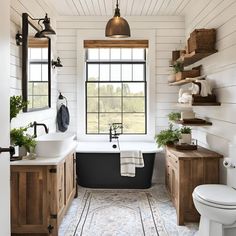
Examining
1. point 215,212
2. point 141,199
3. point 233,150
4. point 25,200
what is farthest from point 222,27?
point 25,200

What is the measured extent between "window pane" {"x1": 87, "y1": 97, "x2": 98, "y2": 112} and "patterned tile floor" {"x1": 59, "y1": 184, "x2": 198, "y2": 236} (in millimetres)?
1374

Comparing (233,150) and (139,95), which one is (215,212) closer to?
(233,150)

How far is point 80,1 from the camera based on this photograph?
4.63m

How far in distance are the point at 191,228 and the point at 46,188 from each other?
5.22ft

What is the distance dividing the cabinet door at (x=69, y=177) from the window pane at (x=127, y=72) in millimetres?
2016

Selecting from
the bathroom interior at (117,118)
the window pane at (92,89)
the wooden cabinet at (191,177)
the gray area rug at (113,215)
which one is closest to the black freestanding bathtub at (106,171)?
the bathroom interior at (117,118)

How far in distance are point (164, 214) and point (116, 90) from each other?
2434 millimetres

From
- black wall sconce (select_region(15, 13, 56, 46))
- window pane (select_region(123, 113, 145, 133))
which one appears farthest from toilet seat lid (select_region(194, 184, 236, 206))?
window pane (select_region(123, 113, 145, 133))

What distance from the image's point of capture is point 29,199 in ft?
9.85

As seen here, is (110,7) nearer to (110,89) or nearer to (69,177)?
(110,89)

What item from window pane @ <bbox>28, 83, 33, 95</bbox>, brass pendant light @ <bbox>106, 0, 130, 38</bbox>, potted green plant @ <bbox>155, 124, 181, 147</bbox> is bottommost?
potted green plant @ <bbox>155, 124, 181, 147</bbox>

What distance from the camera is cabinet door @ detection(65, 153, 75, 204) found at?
3.64m

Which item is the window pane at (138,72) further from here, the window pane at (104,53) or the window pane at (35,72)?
the window pane at (35,72)

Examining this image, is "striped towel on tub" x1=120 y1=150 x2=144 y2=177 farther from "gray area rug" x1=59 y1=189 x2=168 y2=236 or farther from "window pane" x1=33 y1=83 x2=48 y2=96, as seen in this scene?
"window pane" x1=33 y1=83 x2=48 y2=96
